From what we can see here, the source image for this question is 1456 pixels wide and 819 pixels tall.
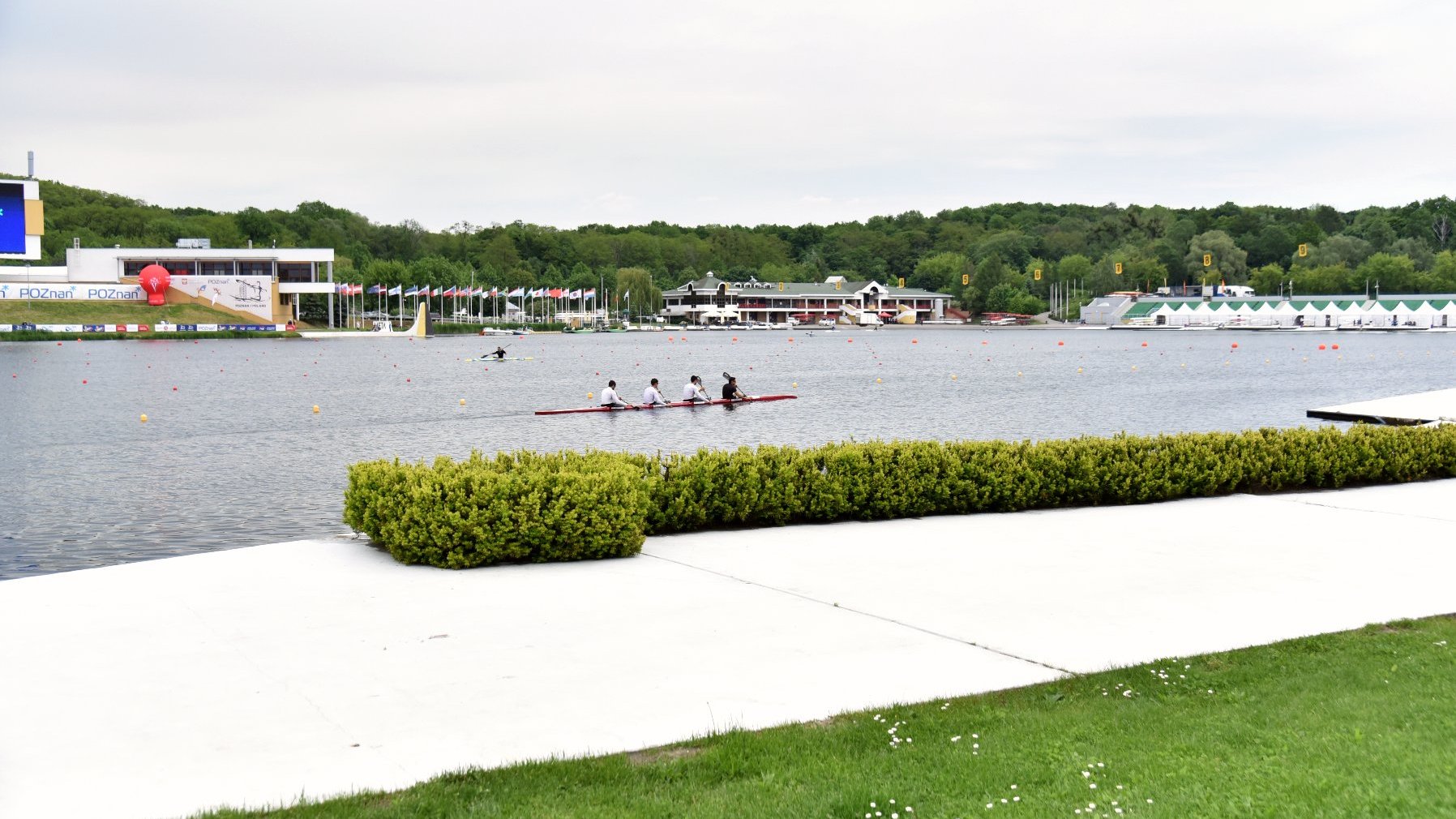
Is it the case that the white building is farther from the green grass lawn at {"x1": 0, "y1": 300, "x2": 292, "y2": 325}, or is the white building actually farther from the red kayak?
the red kayak

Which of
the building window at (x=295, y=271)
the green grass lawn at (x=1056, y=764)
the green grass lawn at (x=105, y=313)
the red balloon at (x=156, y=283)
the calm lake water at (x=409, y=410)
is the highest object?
the building window at (x=295, y=271)

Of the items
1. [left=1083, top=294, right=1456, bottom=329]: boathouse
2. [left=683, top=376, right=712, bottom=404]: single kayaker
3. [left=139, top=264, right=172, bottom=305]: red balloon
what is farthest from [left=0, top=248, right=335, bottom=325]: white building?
[left=1083, top=294, right=1456, bottom=329]: boathouse

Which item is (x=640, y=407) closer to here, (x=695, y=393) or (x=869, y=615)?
(x=695, y=393)

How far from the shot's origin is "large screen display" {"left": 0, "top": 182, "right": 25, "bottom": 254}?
7612 centimetres

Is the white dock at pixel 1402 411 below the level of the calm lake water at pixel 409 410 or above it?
above

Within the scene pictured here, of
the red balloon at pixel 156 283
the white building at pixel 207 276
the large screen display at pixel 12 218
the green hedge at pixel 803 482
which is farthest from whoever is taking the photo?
the white building at pixel 207 276

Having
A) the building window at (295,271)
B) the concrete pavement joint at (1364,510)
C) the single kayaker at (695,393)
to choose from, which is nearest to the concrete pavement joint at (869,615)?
the concrete pavement joint at (1364,510)

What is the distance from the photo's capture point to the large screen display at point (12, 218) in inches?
2997

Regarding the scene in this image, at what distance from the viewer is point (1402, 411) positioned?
3144 cm

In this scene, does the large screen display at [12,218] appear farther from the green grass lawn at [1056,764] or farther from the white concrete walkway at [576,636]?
the green grass lawn at [1056,764]

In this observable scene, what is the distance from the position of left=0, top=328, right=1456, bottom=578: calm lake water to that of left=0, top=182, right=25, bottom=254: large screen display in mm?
7521

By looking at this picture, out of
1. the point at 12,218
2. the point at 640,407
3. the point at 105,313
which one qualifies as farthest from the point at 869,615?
the point at 105,313

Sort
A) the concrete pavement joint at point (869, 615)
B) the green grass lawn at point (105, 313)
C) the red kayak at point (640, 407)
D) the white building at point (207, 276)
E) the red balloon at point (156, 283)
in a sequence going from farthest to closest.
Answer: the white building at point (207, 276) < the red balloon at point (156, 283) < the green grass lawn at point (105, 313) < the red kayak at point (640, 407) < the concrete pavement joint at point (869, 615)

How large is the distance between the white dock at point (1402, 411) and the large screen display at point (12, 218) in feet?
247
